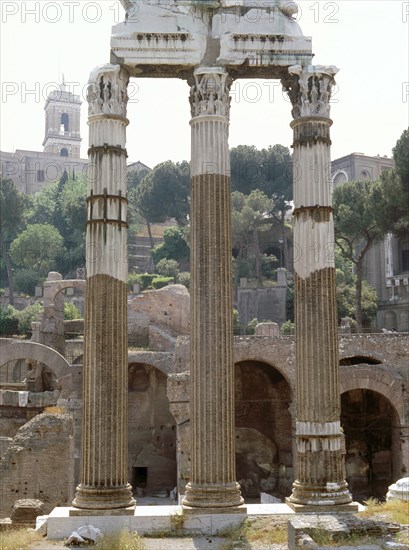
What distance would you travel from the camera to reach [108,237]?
8.87 m

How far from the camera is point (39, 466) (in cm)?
1323

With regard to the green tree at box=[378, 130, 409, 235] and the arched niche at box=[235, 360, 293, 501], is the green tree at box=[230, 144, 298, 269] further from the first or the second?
the arched niche at box=[235, 360, 293, 501]

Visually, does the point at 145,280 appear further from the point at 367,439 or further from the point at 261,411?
the point at 367,439

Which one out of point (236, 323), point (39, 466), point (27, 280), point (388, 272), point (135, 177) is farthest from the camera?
point (135, 177)

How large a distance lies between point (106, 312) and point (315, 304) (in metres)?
2.54

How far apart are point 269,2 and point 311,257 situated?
10.7ft

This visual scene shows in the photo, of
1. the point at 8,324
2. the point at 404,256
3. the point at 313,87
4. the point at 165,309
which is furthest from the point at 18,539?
the point at 404,256

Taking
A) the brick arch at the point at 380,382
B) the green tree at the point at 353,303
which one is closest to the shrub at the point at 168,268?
the green tree at the point at 353,303

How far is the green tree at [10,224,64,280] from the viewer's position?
1646 inches

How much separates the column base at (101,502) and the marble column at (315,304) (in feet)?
6.66

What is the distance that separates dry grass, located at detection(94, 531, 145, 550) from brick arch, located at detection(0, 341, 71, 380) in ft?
48.1

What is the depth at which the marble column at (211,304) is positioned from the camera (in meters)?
8.61

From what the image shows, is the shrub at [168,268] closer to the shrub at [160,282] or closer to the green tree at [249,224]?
the shrub at [160,282]

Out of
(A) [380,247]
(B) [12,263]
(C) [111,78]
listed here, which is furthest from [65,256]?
(C) [111,78]
